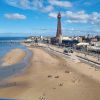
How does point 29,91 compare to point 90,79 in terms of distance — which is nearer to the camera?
point 29,91

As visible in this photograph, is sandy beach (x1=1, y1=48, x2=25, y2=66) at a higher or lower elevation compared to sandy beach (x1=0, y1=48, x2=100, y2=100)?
lower

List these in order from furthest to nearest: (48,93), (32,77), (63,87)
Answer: (32,77) → (63,87) → (48,93)

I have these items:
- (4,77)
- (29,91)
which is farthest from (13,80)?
(29,91)

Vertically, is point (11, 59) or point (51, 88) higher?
point (51, 88)

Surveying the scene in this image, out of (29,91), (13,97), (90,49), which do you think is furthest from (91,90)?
(90,49)

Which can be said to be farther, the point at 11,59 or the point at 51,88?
the point at 11,59

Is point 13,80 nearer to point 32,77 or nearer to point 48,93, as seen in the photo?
point 32,77

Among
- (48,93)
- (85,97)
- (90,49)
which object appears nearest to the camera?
(85,97)

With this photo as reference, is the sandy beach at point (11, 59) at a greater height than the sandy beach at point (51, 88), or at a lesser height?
lesser

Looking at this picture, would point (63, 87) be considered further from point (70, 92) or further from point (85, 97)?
point (85, 97)

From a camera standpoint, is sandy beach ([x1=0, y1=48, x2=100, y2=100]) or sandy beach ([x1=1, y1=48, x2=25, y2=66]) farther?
sandy beach ([x1=1, y1=48, x2=25, y2=66])

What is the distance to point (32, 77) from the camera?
132 feet

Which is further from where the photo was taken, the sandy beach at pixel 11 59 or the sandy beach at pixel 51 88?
the sandy beach at pixel 11 59

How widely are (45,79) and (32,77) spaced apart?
127 inches
